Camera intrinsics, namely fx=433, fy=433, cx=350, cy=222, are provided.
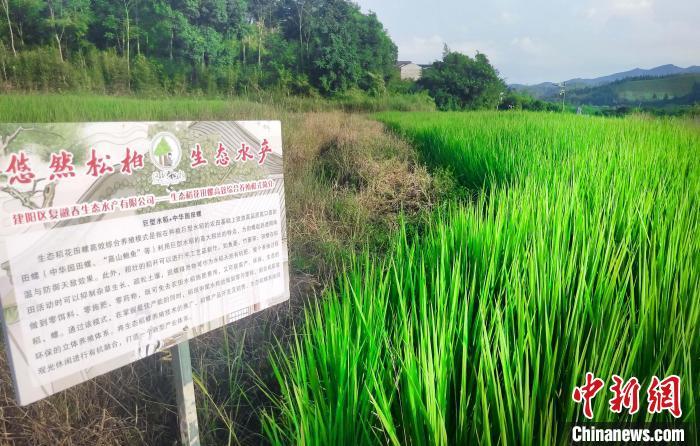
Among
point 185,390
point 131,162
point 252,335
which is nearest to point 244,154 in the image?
point 131,162

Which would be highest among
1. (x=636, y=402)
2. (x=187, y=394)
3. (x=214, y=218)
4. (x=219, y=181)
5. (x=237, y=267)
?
(x=219, y=181)

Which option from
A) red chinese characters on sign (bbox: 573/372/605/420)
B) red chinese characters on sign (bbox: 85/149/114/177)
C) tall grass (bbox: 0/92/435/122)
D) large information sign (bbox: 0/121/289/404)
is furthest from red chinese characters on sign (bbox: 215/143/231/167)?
tall grass (bbox: 0/92/435/122)

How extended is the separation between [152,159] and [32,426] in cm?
102

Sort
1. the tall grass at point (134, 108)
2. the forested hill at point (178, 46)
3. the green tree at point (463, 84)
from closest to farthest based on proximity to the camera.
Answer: the tall grass at point (134, 108) < the forested hill at point (178, 46) < the green tree at point (463, 84)

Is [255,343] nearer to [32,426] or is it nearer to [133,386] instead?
[133,386]

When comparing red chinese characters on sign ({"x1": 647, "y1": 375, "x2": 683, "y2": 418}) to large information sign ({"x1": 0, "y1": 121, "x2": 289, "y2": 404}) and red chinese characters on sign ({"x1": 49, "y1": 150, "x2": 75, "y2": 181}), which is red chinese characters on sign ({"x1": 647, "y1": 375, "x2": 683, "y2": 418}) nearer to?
large information sign ({"x1": 0, "y1": 121, "x2": 289, "y2": 404})

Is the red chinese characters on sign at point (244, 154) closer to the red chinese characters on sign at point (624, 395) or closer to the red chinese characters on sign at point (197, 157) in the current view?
the red chinese characters on sign at point (197, 157)

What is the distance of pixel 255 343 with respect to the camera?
6.59 feet

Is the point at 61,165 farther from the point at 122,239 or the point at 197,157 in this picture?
the point at 197,157

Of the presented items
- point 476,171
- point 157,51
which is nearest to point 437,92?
point 157,51

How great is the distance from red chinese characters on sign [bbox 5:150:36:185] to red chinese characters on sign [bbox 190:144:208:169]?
1.25ft

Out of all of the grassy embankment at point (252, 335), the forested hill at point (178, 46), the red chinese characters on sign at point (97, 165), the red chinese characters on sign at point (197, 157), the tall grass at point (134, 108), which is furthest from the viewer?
the forested hill at point (178, 46)

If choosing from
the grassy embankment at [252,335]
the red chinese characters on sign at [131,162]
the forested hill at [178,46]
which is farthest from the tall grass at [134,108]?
the red chinese characters on sign at [131,162]

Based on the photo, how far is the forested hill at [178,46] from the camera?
793 centimetres
